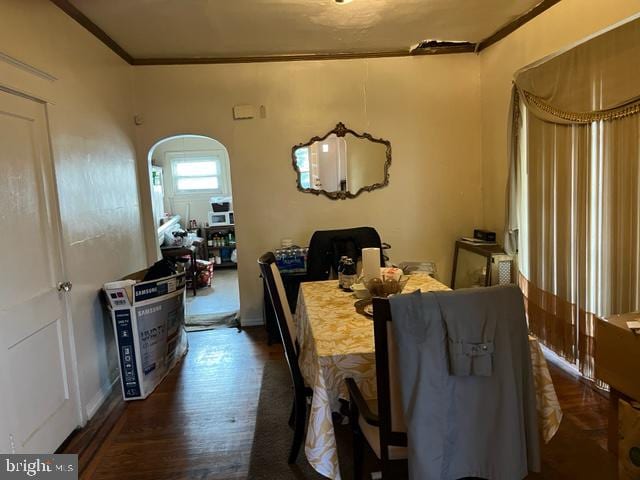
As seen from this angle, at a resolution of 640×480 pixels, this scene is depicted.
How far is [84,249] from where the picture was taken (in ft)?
9.00

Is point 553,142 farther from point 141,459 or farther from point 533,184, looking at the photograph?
point 141,459

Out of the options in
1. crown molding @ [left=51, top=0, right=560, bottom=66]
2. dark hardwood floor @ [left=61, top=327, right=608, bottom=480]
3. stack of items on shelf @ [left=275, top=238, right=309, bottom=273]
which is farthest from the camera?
stack of items on shelf @ [left=275, top=238, right=309, bottom=273]

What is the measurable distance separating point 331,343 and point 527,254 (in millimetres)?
2325

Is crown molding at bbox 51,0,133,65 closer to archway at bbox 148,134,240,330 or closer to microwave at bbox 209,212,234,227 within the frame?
archway at bbox 148,134,240,330

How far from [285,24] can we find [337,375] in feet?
9.00

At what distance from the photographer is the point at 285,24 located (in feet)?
10.7

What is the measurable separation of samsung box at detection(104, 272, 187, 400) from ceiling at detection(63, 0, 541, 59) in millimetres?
1869

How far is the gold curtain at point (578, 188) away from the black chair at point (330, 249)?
4.05 feet

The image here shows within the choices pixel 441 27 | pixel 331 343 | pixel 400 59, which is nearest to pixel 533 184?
pixel 441 27

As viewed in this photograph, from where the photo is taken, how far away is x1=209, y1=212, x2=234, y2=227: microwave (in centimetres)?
727
